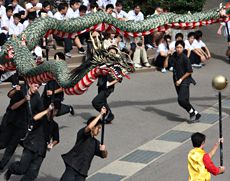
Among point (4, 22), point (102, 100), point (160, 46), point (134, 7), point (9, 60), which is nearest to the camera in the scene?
point (9, 60)

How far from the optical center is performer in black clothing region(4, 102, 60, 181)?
38.8ft

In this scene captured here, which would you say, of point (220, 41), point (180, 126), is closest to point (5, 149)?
point (180, 126)

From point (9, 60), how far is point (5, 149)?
5.43 feet

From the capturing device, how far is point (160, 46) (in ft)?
70.3

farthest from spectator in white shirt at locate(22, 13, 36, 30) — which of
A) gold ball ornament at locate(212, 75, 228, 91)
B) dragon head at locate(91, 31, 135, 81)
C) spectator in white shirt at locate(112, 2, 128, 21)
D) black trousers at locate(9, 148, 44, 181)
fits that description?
gold ball ornament at locate(212, 75, 228, 91)

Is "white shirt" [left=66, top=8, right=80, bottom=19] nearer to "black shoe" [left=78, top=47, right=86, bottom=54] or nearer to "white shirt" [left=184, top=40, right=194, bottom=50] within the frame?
"black shoe" [left=78, top=47, right=86, bottom=54]

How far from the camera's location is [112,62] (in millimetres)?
10750

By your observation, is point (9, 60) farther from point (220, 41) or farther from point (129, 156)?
point (220, 41)

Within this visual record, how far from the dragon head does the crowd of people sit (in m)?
0.16

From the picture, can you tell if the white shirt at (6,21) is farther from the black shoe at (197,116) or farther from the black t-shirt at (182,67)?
the black shoe at (197,116)

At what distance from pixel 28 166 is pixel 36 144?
37cm

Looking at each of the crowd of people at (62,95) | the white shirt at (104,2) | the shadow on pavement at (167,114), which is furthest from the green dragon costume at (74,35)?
the white shirt at (104,2)

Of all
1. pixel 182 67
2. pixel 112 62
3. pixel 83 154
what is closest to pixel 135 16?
pixel 182 67

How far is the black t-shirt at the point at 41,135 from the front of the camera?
39.0 ft
